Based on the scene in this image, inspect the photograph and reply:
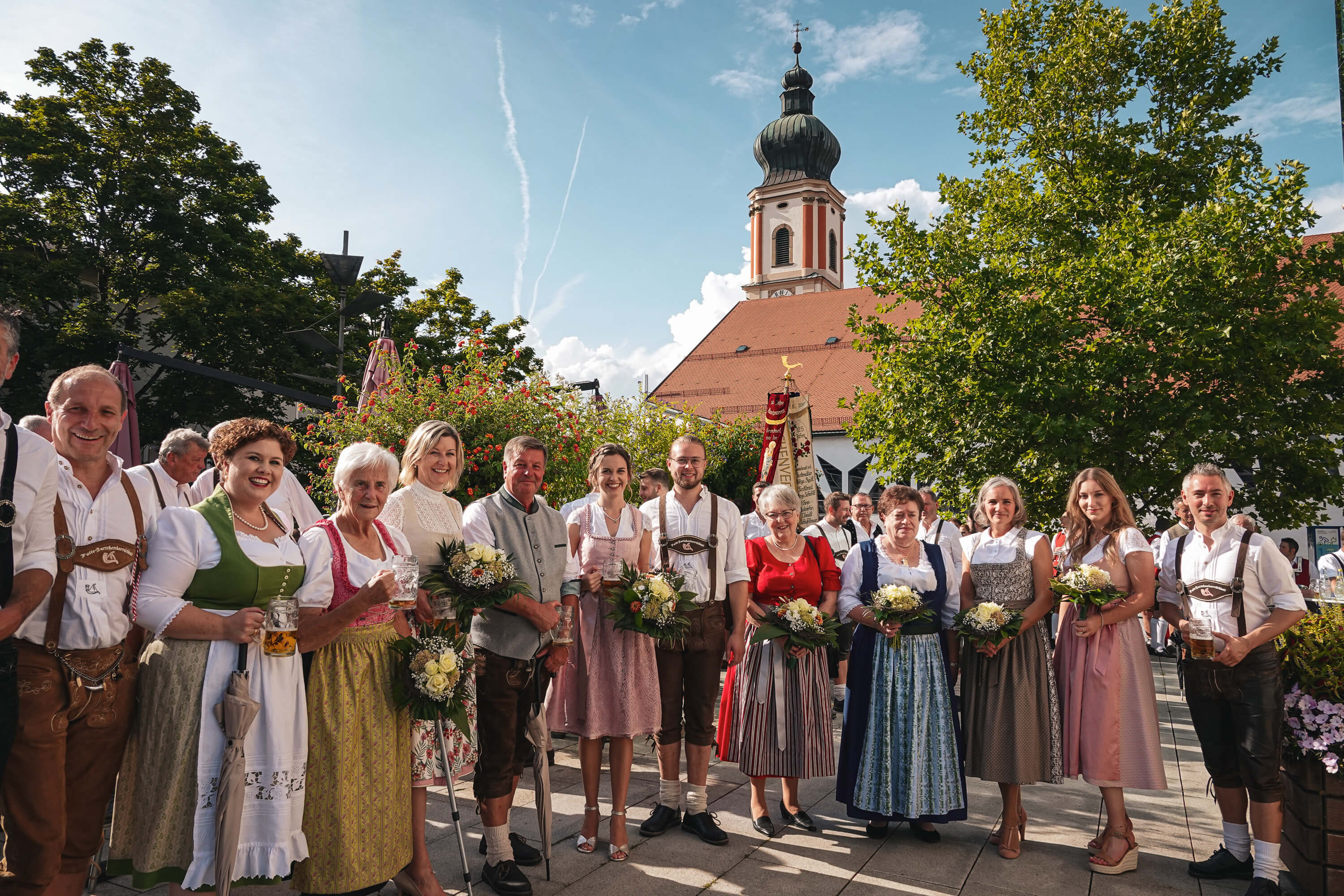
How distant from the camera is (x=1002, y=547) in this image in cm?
513

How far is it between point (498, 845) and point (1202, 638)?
12.3ft

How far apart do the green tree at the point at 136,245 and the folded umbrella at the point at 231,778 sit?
20.7m

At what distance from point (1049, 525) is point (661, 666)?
11.3 metres

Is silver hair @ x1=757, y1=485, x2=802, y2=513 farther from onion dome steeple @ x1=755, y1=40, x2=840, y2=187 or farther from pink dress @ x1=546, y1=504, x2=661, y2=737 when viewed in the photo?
onion dome steeple @ x1=755, y1=40, x2=840, y2=187

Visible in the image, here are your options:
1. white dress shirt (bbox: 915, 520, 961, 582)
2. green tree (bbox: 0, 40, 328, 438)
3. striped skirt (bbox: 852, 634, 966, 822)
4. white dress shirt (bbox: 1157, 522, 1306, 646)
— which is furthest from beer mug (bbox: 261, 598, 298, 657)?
green tree (bbox: 0, 40, 328, 438)

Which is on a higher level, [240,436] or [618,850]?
[240,436]

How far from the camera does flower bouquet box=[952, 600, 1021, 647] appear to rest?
15.7 ft

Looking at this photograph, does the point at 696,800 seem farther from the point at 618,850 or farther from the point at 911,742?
the point at 911,742

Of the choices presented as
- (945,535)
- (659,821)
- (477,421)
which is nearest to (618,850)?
(659,821)

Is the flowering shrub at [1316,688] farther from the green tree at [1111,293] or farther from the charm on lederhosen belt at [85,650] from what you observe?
the green tree at [1111,293]

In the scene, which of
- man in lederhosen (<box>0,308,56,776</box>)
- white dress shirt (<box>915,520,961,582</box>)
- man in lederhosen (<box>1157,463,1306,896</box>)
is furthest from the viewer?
white dress shirt (<box>915,520,961,582</box>)

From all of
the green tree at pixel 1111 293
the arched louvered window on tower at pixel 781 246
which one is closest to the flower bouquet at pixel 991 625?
the green tree at pixel 1111 293

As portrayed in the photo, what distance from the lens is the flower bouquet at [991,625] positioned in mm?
4773

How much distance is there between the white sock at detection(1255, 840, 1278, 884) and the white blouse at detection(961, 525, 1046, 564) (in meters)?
1.78
